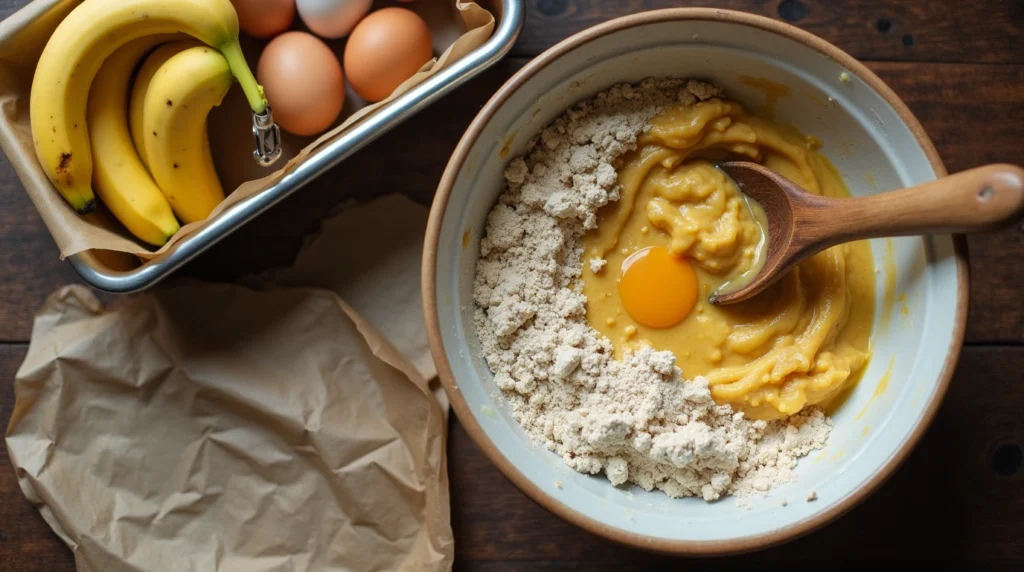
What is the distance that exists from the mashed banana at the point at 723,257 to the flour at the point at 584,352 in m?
0.04

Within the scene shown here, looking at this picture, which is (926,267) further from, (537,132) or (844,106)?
(537,132)

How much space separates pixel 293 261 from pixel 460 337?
0.43m

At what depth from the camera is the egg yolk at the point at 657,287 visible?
1.31 metres

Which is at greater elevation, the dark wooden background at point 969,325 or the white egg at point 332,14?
the white egg at point 332,14

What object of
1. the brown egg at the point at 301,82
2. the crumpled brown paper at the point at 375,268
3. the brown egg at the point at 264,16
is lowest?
the crumpled brown paper at the point at 375,268

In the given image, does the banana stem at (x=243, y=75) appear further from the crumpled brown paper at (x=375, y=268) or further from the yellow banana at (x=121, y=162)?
the crumpled brown paper at (x=375, y=268)

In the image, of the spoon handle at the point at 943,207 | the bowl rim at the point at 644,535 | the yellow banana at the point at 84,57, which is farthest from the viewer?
the yellow banana at the point at 84,57

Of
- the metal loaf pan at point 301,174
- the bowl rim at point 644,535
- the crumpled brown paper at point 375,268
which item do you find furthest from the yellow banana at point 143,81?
the bowl rim at point 644,535

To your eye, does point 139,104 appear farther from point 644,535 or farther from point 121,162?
point 644,535

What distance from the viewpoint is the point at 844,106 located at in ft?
3.91

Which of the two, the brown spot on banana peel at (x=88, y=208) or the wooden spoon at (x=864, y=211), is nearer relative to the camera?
the wooden spoon at (x=864, y=211)

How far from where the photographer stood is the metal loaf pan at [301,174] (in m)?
1.23

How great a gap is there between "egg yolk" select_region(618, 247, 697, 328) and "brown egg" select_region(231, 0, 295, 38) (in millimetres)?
761

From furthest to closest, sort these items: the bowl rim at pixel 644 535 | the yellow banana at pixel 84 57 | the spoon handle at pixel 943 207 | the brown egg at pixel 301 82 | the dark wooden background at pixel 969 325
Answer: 1. the dark wooden background at pixel 969 325
2. the brown egg at pixel 301 82
3. the yellow banana at pixel 84 57
4. the bowl rim at pixel 644 535
5. the spoon handle at pixel 943 207
